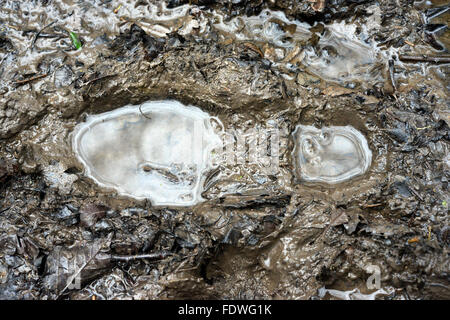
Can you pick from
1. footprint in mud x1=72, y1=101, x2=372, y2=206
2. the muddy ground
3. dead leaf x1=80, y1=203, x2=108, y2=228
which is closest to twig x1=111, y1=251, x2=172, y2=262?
the muddy ground

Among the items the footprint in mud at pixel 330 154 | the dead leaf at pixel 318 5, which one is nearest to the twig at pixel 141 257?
the footprint in mud at pixel 330 154

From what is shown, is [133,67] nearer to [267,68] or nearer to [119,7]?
[119,7]

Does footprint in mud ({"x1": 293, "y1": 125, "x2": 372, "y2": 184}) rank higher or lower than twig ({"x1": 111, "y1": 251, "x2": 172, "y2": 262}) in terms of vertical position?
higher

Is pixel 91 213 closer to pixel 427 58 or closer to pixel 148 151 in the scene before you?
pixel 148 151

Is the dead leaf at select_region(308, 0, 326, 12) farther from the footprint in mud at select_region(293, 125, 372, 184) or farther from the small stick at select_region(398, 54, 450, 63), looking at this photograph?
the footprint in mud at select_region(293, 125, 372, 184)

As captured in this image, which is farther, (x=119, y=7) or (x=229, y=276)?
(x=119, y=7)

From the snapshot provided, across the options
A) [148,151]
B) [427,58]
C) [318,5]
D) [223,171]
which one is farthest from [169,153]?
[427,58]
